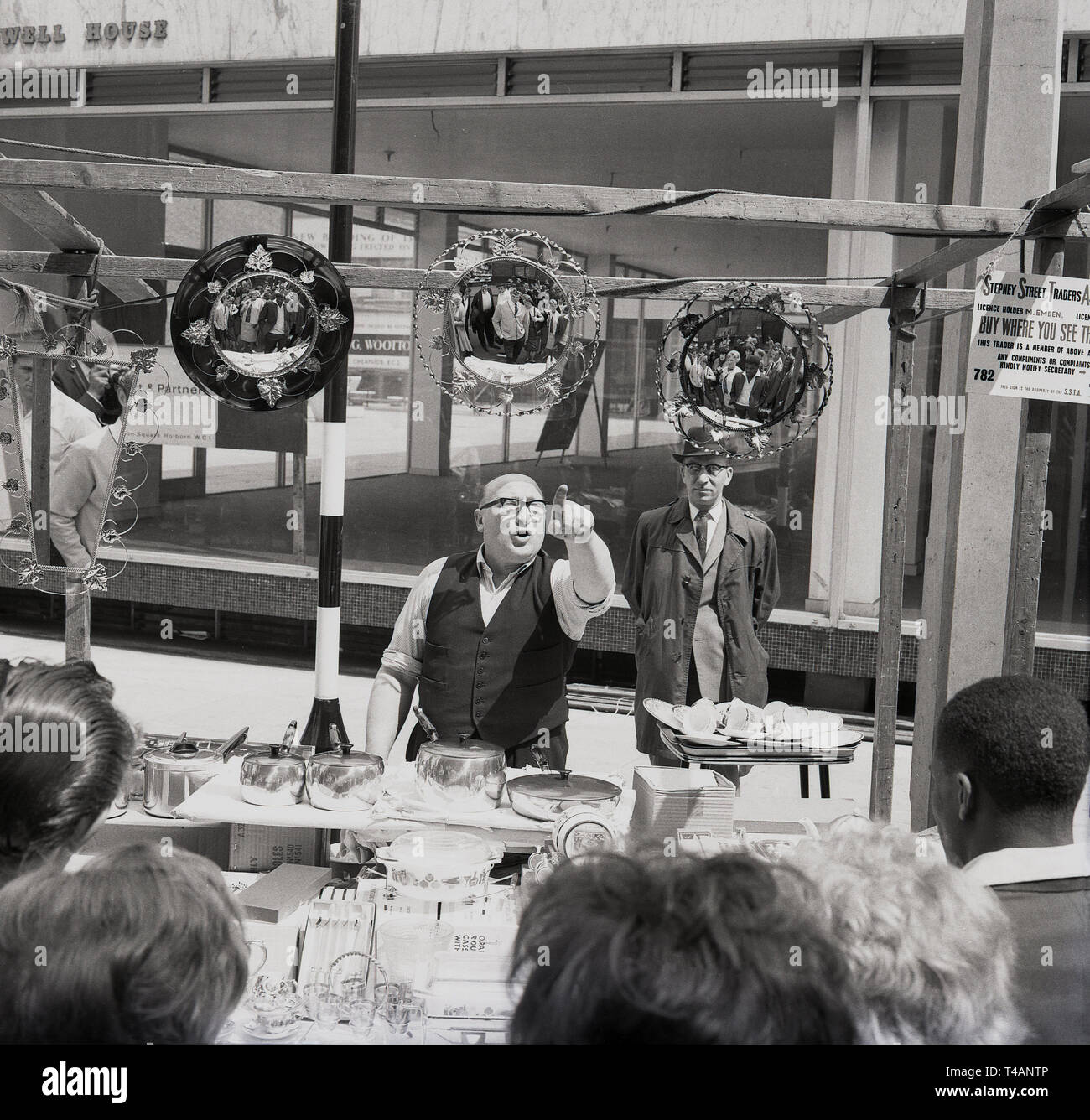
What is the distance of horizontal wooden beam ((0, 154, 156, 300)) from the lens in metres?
3.06

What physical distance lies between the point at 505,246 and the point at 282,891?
1.59 meters

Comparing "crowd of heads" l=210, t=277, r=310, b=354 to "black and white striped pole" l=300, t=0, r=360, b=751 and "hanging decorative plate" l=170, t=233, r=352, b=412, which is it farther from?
"black and white striped pole" l=300, t=0, r=360, b=751

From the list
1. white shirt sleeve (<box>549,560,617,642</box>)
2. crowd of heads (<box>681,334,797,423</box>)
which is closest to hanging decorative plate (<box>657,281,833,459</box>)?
crowd of heads (<box>681,334,797,423</box>)

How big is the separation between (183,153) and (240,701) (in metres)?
3.43

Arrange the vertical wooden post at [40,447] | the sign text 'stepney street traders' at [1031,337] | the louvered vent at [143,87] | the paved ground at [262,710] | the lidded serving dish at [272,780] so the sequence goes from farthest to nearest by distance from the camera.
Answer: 1. the louvered vent at [143,87]
2. the paved ground at [262,710]
3. the vertical wooden post at [40,447]
4. the lidded serving dish at [272,780]
5. the sign text 'stepney street traders' at [1031,337]

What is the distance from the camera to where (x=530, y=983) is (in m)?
1.24

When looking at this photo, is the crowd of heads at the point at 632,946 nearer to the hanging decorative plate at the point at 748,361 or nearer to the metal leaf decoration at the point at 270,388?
the metal leaf decoration at the point at 270,388

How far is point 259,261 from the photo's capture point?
9.67 ft

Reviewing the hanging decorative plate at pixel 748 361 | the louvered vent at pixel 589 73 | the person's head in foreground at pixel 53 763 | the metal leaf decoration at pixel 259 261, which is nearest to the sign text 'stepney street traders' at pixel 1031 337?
the hanging decorative plate at pixel 748 361

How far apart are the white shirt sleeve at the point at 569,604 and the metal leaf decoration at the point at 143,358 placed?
127cm

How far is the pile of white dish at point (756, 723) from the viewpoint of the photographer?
3.53 m

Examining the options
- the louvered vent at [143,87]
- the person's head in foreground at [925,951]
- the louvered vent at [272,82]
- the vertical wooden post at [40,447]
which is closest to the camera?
the person's head in foreground at [925,951]
